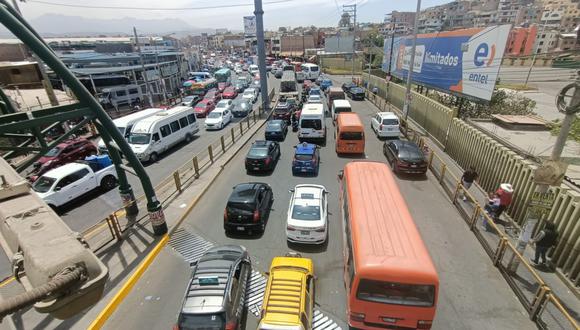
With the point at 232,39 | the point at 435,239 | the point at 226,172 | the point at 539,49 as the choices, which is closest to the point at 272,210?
the point at 226,172

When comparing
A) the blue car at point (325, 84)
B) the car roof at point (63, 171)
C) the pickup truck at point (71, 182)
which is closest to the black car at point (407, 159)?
the pickup truck at point (71, 182)

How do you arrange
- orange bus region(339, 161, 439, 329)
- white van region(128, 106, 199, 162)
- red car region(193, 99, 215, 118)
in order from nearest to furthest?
orange bus region(339, 161, 439, 329), white van region(128, 106, 199, 162), red car region(193, 99, 215, 118)

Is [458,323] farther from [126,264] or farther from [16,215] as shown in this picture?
[126,264]

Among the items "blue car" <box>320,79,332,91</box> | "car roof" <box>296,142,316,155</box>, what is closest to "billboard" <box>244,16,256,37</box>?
"blue car" <box>320,79,332,91</box>

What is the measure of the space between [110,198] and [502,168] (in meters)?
20.8

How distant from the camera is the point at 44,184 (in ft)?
48.2

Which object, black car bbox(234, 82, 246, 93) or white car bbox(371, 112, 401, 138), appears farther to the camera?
black car bbox(234, 82, 246, 93)

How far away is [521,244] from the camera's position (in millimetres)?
9938

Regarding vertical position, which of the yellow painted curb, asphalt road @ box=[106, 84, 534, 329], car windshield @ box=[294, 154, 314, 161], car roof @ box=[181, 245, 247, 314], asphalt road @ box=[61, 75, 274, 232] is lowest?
asphalt road @ box=[61, 75, 274, 232]

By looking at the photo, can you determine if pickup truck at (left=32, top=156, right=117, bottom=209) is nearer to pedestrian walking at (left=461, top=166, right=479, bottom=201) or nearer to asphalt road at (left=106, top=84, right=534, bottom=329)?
asphalt road at (left=106, top=84, right=534, bottom=329)

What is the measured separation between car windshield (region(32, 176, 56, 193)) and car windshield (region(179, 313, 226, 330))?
40.6 feet

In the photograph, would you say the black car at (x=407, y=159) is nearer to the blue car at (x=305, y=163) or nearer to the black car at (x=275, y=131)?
the blue car at (x=305, y=163)

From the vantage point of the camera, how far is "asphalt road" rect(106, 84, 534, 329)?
8555 millimetres

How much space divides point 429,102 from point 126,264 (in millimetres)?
24315
